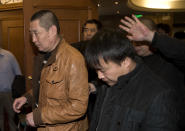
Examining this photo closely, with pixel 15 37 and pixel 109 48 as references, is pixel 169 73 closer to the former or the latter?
pixel 109 48

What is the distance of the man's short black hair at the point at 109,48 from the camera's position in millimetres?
1050

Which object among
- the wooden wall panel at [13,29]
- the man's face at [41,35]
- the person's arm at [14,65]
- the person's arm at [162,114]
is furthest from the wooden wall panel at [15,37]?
the person's arm at [162,114]

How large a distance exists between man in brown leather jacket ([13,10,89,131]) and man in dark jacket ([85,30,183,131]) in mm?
357

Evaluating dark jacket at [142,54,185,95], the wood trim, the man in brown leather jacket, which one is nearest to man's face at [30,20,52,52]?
the man in brown leather jacket

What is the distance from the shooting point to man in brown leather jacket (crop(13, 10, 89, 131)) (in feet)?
4.87

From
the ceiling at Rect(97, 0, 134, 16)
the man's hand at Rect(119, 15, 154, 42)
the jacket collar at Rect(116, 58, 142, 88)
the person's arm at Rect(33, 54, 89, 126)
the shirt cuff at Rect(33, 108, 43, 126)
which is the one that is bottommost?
the shirt cuff at Rect(33, 108, 43, 126)

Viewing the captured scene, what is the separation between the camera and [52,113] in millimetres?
1482

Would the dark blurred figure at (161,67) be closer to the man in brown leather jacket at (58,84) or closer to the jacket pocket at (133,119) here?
the man in brown leather jacket at (58,84)

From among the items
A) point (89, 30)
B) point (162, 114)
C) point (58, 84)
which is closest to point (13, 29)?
point (89, 30)

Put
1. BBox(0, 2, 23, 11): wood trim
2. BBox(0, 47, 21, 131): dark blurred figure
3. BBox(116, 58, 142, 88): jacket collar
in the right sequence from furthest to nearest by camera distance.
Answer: BBox(0, 2, 23, 11): wood trim → BBox(0, 47, 21, 131): dark blurred figure → BBox(116, 58, 142, 88): jacket collar

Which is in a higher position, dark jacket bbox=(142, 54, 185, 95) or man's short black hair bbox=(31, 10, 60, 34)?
man's short black hair bbox=(31, 10, 60, 34)

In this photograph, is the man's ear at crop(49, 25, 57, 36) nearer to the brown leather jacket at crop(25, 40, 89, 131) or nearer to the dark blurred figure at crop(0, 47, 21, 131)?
the brown leather jacket at crop(25, 40, 89, 131)

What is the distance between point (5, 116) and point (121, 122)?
103 inches

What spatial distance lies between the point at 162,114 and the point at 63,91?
0.79 m
